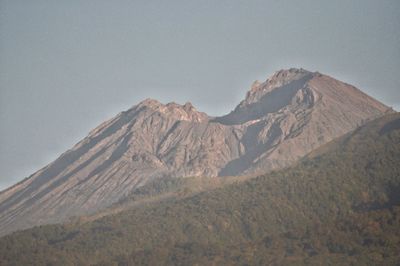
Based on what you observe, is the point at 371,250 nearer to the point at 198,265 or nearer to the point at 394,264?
the point at 394,264

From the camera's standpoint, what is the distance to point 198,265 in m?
198

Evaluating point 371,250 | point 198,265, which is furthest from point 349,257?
point 198,265

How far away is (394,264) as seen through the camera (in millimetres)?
175750

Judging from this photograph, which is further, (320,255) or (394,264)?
(320,255)

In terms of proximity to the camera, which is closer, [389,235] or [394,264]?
[394,264]

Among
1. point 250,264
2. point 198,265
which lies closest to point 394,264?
point 250,264

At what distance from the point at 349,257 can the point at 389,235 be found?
13.0 metres

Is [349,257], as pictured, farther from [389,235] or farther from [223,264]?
[223,264]

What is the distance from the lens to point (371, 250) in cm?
18800

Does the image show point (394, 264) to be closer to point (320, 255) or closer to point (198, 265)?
point (320, 255)

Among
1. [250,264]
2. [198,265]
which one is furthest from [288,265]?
[198,265]

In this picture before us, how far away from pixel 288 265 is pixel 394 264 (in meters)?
23.5

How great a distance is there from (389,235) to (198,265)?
43.9 metres

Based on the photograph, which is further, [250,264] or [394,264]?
[250,264]
